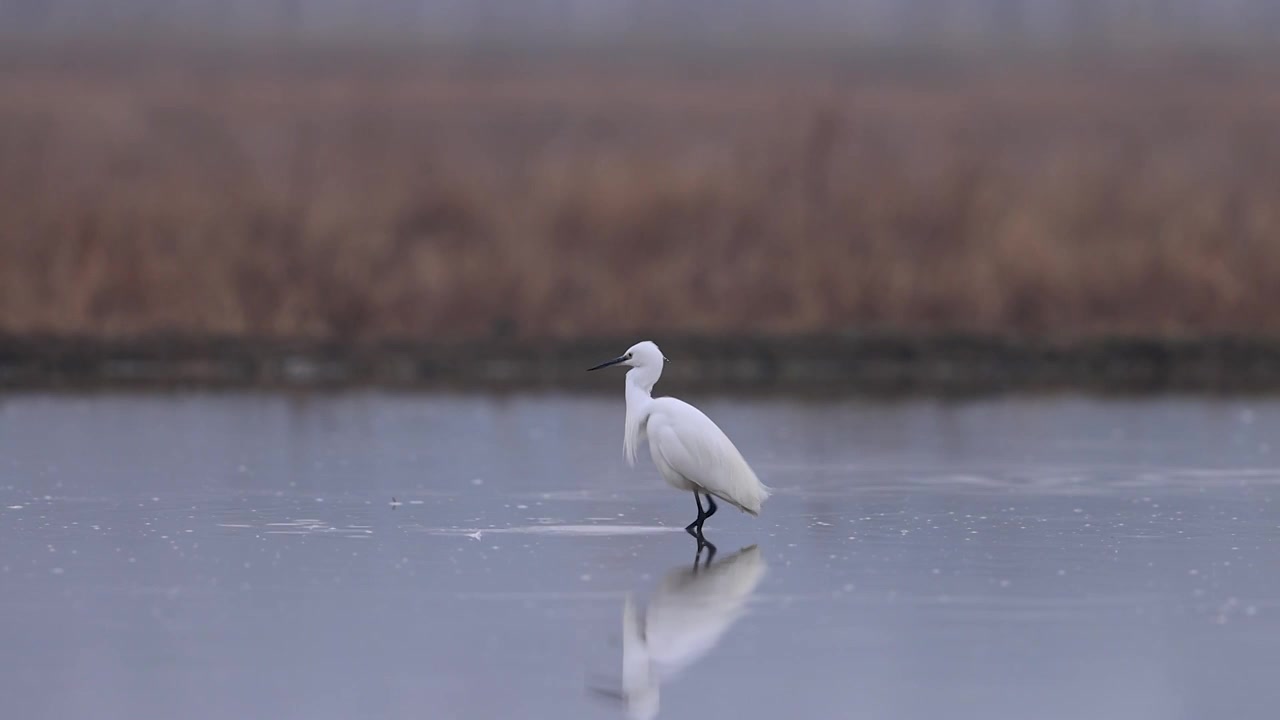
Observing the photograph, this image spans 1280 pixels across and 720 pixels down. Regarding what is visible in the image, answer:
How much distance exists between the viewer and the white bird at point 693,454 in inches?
371

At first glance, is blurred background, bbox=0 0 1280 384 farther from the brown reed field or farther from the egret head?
the egret head

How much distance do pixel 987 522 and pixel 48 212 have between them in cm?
1176

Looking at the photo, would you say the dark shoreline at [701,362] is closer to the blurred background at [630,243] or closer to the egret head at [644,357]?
the blurred background at [630,243]

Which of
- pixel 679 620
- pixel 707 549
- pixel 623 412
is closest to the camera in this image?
pixel 679 620

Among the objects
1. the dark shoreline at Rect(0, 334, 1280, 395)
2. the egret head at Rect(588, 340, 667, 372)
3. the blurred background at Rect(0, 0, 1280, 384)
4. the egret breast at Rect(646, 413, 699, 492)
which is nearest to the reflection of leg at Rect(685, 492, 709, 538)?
the egret breast at Rect(646, 413, 699, 492)

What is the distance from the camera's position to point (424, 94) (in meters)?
47.3

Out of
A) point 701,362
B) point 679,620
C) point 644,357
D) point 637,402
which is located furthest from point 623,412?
point 679,620

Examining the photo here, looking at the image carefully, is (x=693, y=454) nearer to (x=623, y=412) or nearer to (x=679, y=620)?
(x=679, y=620)

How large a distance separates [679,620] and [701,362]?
34.5ft

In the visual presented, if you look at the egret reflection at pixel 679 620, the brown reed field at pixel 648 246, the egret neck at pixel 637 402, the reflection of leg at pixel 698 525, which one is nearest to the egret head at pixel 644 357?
the egret neck at pixel 637 402

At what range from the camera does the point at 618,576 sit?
8523mm

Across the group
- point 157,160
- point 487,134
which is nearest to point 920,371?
point 157,160

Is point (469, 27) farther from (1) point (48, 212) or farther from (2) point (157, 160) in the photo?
(1) point (48, 212)

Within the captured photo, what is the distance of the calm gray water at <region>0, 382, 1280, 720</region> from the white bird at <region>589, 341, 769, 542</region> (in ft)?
0.71
